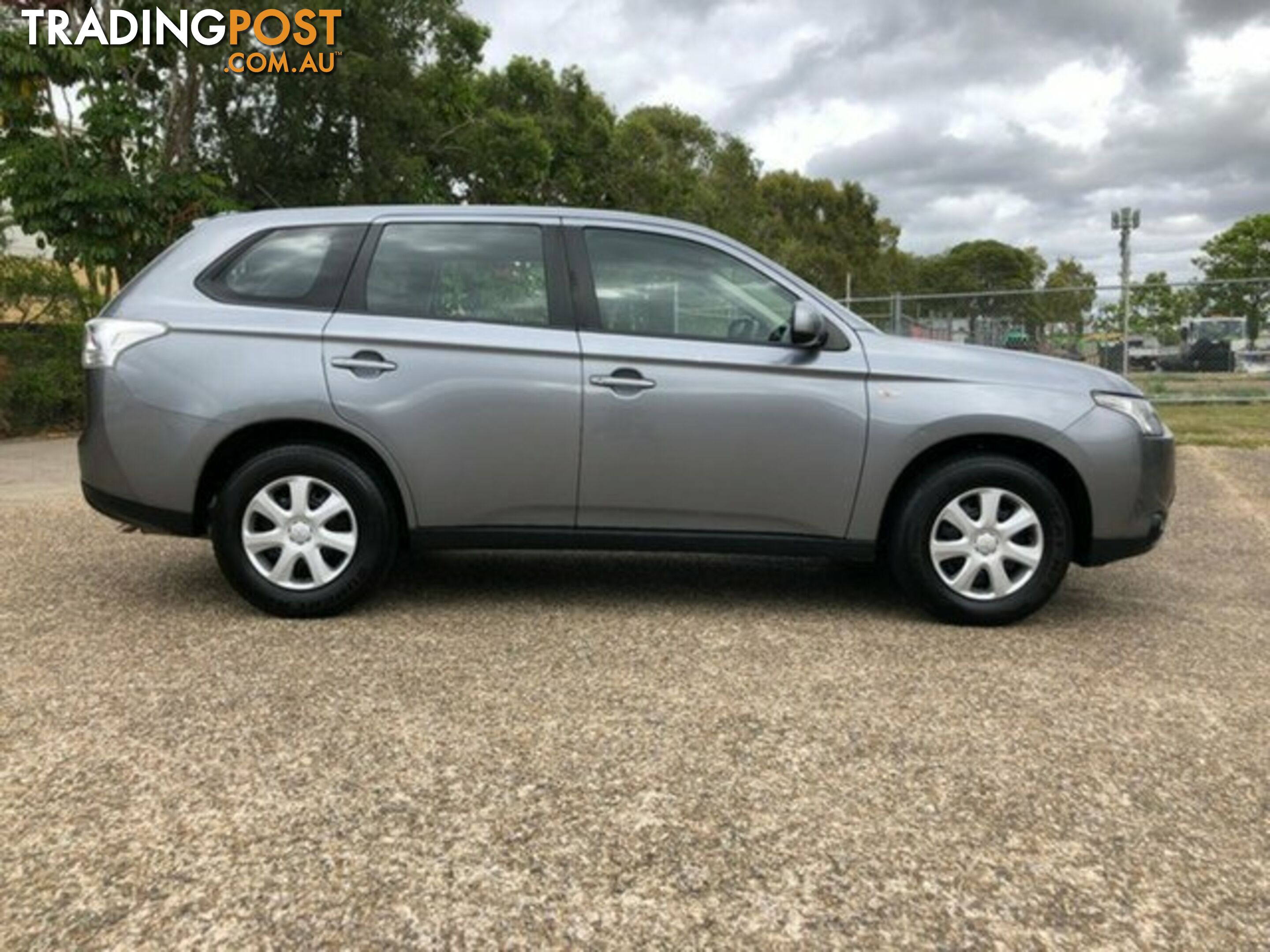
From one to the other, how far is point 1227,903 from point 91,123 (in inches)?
517

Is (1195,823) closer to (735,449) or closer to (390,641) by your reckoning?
(735,449)

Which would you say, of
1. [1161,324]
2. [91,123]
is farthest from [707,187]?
[91,123]

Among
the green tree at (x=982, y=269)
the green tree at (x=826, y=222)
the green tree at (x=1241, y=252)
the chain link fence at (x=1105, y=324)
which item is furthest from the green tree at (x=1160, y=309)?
the green tree at (x=982, y=269)

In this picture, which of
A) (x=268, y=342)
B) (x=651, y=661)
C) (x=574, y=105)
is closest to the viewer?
(x=651, y=661)

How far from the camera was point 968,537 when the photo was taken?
4.25 metres

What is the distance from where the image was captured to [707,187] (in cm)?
3775

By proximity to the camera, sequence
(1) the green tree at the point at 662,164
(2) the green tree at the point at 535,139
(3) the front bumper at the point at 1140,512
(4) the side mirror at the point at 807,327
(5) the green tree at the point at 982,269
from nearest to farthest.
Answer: (4) the side mirror at the point at 807,327 < (3) the front bumper at the point at 1140,512 < (2) the green tree at the point at 535,139 < (1) the green tree at the point at 662,164 < (5) the green tree at the point at 982,269

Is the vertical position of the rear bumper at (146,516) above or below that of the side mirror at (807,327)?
below

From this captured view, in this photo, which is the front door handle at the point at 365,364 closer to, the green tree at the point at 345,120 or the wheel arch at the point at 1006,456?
the wheel arch at the point at 1006,456

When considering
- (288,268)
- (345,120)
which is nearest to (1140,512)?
(288,268)

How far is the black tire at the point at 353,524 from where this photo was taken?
13.7 feet

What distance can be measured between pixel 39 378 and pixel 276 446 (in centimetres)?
872

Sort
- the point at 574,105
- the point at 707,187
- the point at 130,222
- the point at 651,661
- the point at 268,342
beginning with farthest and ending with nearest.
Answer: the point at 707,187 < the point at 574,105 < the point at 130,222 < the point at 268,342 < the point at 651,661

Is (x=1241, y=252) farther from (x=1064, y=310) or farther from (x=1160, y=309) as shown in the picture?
(x=1064, y=310)
